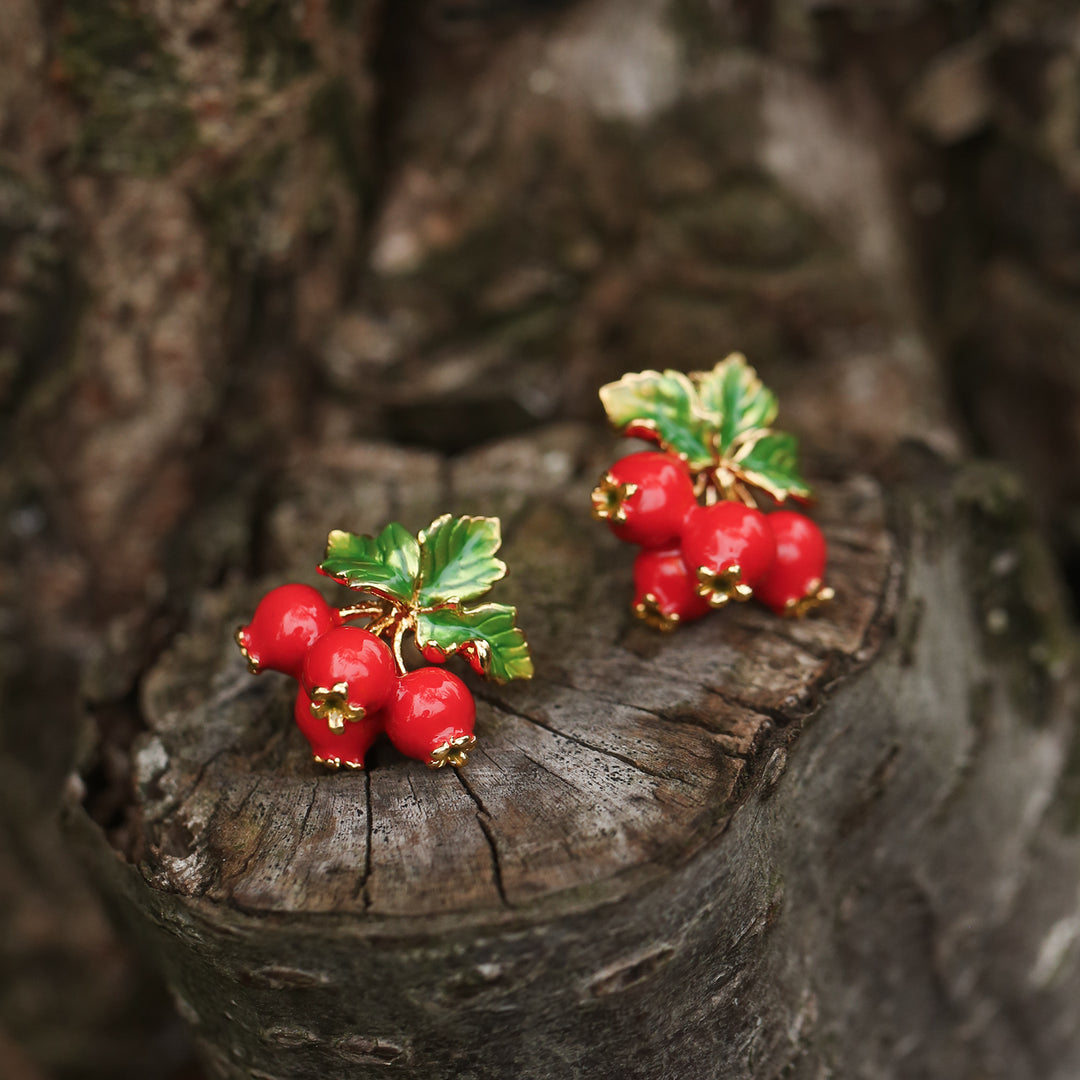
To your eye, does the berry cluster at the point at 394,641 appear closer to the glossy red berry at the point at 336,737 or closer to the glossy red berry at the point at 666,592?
the glossy red berry at the point at 336,737

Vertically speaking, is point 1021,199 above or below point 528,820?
above

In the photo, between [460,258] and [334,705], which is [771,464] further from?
[460,258]

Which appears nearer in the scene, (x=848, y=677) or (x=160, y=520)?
(x=848, y=677)

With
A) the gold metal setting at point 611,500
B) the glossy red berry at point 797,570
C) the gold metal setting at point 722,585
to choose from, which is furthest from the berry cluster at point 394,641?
the glossy red berry at point 797,570

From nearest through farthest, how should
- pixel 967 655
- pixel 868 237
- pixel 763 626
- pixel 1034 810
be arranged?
1. pixel 763 626
2. pixel 967 655
3. pixel 1034 810
4. pixel 868 237

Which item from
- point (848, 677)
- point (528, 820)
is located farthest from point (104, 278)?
point (848, 677)

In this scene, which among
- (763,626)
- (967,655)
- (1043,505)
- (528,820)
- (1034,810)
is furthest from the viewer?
(1043,505)

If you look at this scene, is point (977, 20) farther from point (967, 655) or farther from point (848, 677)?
point (848, 677)
